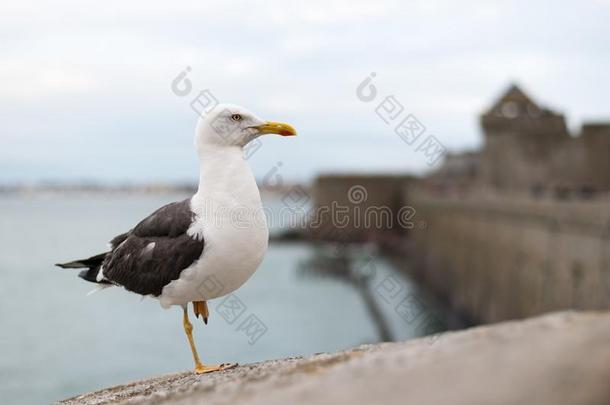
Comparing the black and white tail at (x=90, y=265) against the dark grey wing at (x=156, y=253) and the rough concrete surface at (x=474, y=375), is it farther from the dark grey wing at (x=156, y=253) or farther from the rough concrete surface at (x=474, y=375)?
the rough concrete surface at (x=474, y=375)

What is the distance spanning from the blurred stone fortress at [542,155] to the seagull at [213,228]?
24.6 m

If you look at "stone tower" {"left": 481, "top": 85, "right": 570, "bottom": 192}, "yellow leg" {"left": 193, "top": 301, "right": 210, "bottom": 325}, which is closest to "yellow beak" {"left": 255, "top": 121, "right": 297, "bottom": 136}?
"yellow leg" {"left": 193, "top": 301, "right": 210, "bottom": 325}

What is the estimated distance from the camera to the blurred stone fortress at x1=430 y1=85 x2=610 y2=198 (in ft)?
102

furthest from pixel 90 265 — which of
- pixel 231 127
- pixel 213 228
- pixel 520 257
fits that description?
pixel 520 257

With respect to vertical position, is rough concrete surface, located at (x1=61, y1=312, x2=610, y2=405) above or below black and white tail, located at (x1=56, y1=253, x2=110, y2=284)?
below

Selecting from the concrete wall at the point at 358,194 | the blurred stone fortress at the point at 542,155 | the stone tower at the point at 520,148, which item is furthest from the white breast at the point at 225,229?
the concrete wall at the point at 358,194

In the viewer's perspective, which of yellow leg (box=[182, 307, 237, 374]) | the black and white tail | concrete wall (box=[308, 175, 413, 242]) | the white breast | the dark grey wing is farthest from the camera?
concrete wall (box=[308, 175, 413, 242])

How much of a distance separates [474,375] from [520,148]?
107ft

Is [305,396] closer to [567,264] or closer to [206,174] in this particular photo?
[206,174]

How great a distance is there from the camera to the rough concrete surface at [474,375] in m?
2.62

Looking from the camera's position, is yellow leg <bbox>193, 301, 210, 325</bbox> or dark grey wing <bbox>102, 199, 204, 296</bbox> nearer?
dark grey wing <bbox>102, 199, 204, 296</bbox>

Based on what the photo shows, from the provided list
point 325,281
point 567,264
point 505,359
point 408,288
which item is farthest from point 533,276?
point 325,281

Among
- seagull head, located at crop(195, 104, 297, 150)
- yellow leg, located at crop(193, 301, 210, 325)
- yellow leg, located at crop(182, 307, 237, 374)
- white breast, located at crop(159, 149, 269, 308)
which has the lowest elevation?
yellow leg, located at crop(182, 307, 237, 374)

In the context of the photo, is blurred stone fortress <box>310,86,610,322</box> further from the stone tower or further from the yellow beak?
the yellow beak
